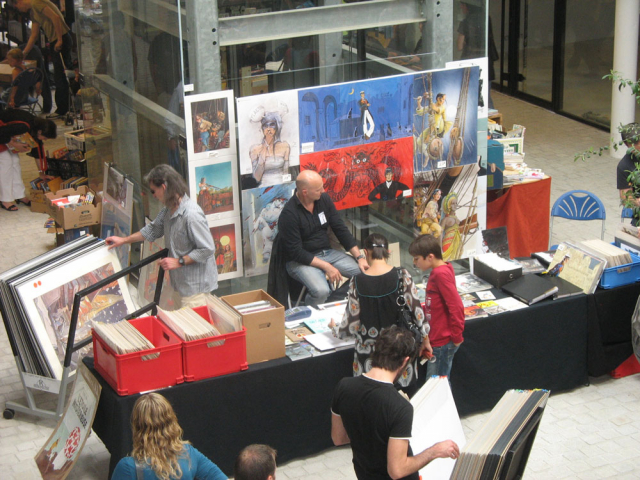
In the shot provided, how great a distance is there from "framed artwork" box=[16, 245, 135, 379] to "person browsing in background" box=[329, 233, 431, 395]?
1.99 m

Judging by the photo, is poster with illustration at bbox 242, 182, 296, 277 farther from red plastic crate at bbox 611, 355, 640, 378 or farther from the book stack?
red plastic crate at bbox 611, 355, 640, 378

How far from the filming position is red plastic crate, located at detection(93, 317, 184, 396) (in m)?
4.78

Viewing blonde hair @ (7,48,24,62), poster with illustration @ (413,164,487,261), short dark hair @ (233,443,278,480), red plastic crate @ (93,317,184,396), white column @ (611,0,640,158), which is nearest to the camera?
short dark hair @ (233,443,278,480)

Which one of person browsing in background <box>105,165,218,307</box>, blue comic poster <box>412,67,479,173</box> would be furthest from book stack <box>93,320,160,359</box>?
blue comic poster <box>412,67,479,173</box>

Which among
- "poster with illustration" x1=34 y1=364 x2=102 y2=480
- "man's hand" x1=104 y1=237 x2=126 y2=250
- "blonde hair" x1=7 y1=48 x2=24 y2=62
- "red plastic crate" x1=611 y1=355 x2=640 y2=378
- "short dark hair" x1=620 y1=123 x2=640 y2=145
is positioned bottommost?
"red plastic crate" x1=611 y1=355 x2=640 y2=378

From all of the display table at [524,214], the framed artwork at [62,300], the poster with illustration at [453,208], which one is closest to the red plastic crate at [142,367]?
the framed artwork at [62,300]

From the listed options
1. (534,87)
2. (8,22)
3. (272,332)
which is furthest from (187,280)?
(8,22)

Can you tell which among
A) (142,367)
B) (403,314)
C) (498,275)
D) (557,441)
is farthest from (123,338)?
(557,441)

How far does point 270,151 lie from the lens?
257 inches

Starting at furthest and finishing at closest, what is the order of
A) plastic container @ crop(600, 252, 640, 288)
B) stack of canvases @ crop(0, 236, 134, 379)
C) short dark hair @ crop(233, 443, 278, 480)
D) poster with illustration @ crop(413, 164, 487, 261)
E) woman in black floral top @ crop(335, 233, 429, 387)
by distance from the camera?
poster with illustration @ crop(413, 164, 487, 261) → plastic container @ crop(600, 252, 640, 288) → stack of canvases @ crop(0, 236, 134, 379) → woman in black floral top @ crop(335, 233, 429, 387) → short dark hair @ crop(233, 443, 278, 480)

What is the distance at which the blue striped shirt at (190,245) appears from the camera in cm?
579

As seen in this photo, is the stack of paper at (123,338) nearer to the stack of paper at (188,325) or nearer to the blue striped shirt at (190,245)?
the stack of paper at (188,325)

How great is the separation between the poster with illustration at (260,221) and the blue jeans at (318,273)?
0.35 m

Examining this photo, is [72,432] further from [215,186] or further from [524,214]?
[524,214]
